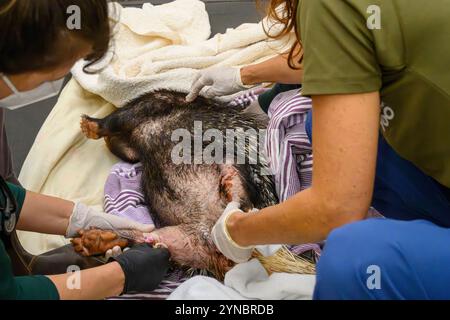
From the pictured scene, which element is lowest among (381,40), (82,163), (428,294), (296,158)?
(82,163)

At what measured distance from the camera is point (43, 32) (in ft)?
3.53

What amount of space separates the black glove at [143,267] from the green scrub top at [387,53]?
728 millimetres

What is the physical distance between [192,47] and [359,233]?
141cm

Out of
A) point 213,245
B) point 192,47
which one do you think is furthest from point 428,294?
point 192,47

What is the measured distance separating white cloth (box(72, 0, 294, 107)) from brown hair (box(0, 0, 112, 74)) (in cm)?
89

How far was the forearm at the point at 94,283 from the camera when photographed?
51.2 inches

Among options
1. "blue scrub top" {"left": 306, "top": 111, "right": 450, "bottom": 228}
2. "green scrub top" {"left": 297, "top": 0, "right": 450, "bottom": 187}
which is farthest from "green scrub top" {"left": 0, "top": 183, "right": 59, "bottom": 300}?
"blue scrub top" {"left": 306, "top": 111, "right": 450, "bottom": 228}

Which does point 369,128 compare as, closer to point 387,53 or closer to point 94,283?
point 387,53

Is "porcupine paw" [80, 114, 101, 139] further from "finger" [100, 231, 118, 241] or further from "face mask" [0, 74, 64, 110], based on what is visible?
"face mask" [0, 74, 64, 110]

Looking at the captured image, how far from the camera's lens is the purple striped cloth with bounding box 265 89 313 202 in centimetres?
171

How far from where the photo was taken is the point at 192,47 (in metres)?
2.31

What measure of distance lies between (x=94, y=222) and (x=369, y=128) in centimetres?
97

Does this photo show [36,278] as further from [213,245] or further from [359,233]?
[359,233]

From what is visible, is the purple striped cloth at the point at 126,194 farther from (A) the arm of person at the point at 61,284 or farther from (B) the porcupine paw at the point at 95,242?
(A) the arm of person at the point at 61,284
